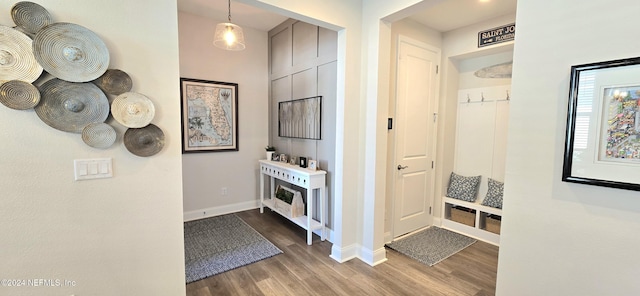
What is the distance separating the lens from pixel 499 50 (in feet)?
9.46

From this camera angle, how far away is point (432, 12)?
2727 mm

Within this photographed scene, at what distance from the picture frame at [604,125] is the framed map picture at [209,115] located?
359cm

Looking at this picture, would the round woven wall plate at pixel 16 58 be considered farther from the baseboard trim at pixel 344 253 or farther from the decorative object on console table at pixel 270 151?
the decorative object on console table at pixel 270 151

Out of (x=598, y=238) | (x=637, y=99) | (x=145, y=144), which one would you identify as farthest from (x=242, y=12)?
(x=598, y=238)

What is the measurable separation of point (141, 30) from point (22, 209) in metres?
1.10

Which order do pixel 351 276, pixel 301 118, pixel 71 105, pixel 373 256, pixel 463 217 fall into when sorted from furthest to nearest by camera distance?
pixel 301 118
pixel 463 217
pixel 373 256
pixel 351 276
pixel 71 105

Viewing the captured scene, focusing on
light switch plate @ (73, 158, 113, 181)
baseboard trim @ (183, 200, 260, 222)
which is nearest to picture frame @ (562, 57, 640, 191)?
light switch plate @ (73, 158, 113, 181)

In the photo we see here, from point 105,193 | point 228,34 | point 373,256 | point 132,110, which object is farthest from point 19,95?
point 373,256

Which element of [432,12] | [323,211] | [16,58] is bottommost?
[323,211]

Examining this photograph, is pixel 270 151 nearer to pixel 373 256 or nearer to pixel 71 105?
pixel 373 256

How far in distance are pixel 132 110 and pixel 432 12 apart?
283 cm

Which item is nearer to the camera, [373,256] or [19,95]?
[19,95]

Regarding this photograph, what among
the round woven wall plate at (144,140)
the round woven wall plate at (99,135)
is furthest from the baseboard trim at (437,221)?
the round woven wall plate at (99,135)

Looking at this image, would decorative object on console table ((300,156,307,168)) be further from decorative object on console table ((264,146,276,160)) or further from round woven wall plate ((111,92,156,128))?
round woven wall plate ((111,92,156,128))
